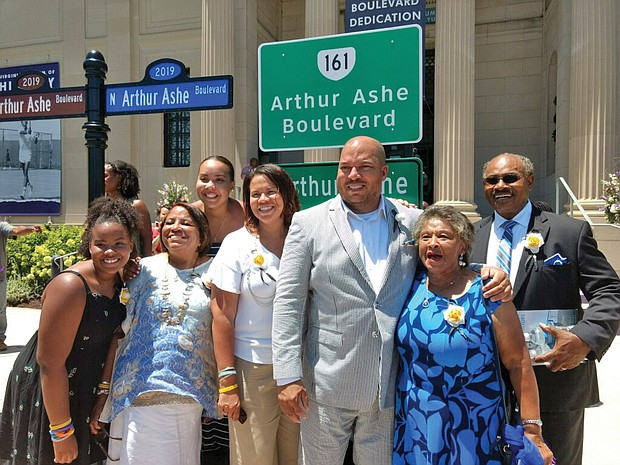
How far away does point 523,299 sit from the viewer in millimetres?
2475

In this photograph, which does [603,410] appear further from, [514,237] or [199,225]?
[199,225]

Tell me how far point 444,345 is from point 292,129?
166 centimetres

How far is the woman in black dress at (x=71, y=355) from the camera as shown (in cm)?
239

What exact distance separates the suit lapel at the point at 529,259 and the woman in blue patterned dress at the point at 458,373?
1.32 feet

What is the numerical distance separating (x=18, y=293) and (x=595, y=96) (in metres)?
13.0

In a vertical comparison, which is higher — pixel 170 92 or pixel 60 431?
pixel 170 92

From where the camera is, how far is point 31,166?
17.2 meters

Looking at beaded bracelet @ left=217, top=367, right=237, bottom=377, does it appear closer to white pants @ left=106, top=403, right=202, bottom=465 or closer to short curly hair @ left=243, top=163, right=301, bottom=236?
white pants @ left=106, top=403, right=202, bottom=465

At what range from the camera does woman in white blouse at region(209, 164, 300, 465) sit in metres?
2.51

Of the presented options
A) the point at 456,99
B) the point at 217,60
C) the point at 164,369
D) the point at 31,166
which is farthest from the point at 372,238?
the point at 31,166

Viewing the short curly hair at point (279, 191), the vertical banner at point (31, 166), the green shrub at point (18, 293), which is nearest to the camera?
the short curly hair at point (279, 191)

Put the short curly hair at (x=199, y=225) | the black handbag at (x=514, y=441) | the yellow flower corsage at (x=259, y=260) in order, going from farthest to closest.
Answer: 1. the short curly hair at (x=199, y=225)
2. the yellow flower corsage at (x=259, y=260)
3. the black handbag at (x=514, y=441)

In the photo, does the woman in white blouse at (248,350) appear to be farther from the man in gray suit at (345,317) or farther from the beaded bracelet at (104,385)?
the beaded bracelet at (104,385)

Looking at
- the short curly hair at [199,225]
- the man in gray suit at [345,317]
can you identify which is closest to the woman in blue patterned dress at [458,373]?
the man in gray suit at [345,317]
